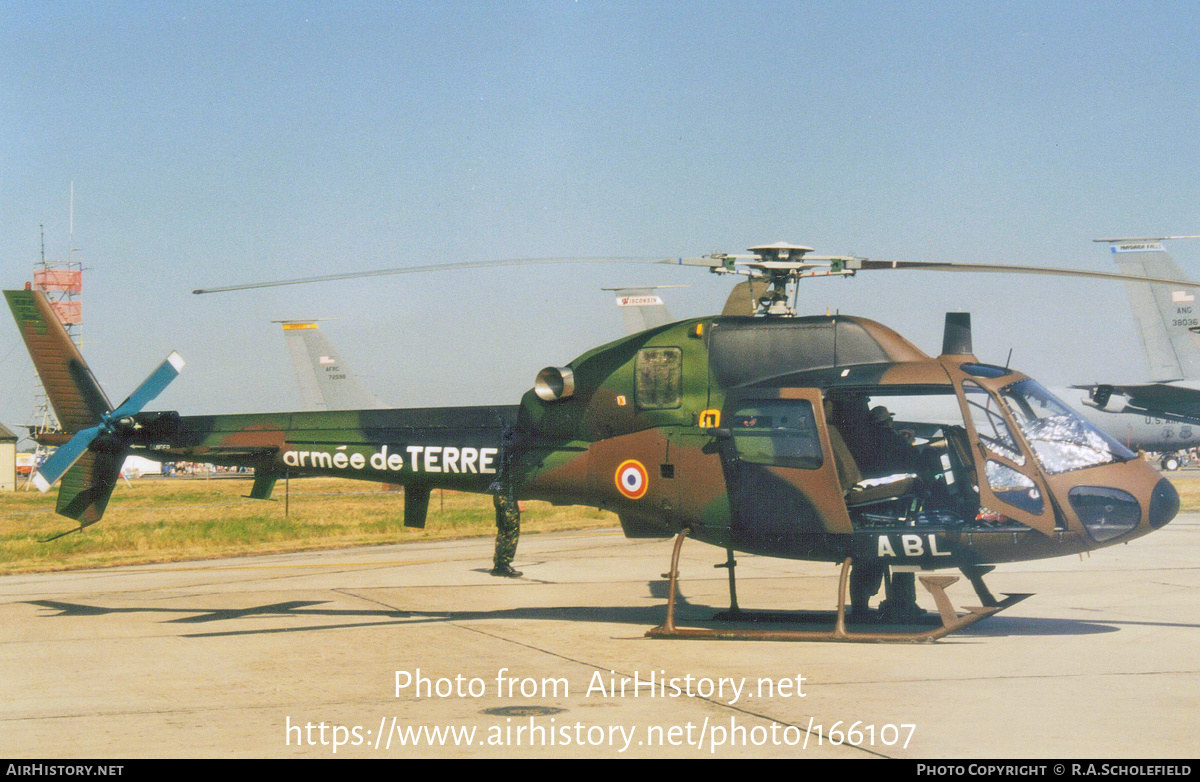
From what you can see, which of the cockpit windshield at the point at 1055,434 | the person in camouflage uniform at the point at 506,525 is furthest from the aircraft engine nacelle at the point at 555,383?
the cockpit windshield at the point at 1055,434

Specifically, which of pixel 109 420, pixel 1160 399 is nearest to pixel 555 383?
pixel 109 420

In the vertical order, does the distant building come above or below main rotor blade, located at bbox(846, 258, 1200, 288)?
below

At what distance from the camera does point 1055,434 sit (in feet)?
34.2

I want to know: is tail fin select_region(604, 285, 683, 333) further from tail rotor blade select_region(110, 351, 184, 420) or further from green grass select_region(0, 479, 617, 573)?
tail rotor blade select_region(110, 351, 184, 420)

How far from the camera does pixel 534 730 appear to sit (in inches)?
279

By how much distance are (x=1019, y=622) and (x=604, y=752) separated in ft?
22.1

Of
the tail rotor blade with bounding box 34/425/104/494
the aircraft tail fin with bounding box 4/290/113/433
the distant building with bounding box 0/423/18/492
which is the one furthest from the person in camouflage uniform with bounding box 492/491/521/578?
the distant building with bounding box 0/423/18/492

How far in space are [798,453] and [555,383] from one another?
288cm

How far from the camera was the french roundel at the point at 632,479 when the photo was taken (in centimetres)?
1153

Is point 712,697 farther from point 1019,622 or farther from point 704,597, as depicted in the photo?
point 704,597

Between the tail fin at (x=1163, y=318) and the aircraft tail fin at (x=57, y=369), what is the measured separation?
2638 centimetres

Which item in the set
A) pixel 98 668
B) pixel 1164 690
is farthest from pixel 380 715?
pixel 1164 690

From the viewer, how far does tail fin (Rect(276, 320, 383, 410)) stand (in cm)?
3750

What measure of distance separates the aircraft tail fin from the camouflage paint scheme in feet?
9.50
